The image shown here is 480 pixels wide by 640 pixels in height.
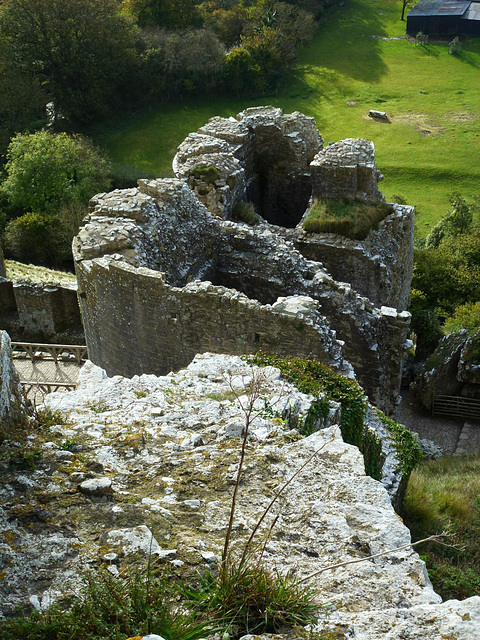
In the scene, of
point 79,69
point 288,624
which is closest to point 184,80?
point 79,69

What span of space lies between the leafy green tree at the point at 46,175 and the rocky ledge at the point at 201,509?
83.1 ft

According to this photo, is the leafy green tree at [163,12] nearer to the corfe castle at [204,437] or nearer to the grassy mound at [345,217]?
the grassy mound at [345,217]

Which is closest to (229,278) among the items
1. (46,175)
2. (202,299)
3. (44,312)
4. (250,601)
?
(202,299)

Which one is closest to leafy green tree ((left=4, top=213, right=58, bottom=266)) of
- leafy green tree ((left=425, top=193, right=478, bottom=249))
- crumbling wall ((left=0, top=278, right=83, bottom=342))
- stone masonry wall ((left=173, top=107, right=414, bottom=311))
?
crumbling wall ((left=0, top=278, right=83, bottom=342))

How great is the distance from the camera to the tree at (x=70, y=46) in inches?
1555

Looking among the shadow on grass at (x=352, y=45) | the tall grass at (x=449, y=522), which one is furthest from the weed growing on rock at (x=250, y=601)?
the shadow on grass at (x=352, y=45)

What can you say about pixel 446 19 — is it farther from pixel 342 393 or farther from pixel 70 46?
pixel 342 393

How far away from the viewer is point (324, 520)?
4.86m

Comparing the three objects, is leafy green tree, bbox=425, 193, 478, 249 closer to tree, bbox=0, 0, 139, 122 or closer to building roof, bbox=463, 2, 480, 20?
tree, bbox=0, 0, 139, 122

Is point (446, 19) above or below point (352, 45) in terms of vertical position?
above

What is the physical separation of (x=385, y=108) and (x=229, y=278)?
36.7m

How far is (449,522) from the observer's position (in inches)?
335

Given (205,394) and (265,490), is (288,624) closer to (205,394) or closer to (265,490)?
(265,490)

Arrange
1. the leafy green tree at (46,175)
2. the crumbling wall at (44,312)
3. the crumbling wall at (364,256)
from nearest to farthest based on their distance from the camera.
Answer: the crumbling wall at (364,256) → the crumbling wall at (44,312) → the leafy green tree at (46,175)
